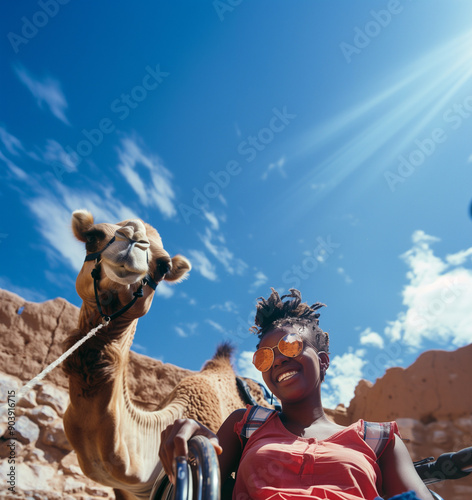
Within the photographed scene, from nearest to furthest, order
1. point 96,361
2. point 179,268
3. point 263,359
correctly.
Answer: point 263,359 → point 96,361 → point 179,268

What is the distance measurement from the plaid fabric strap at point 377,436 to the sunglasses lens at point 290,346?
450 mm

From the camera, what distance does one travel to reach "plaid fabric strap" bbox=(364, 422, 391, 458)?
5.46ft

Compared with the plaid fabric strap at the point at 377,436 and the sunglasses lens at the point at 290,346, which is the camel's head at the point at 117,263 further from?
the plaid fabric strap at the point at 377,436

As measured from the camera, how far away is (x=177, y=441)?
1.30 m

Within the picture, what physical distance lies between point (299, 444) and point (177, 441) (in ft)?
2.02

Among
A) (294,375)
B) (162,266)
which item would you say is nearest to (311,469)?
(294,375)

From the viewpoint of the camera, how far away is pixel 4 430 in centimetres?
599

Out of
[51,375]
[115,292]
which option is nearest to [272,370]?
[115,292]

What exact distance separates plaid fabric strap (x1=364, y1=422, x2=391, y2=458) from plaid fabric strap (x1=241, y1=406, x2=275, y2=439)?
47 centimetres

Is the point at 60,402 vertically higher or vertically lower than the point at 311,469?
higher

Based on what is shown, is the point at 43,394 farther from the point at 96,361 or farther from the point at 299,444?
the point at 299,444

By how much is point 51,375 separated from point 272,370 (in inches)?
253

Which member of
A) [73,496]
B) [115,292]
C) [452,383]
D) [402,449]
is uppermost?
[452,383]

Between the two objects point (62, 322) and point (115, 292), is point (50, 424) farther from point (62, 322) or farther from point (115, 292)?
point (115, 292)
